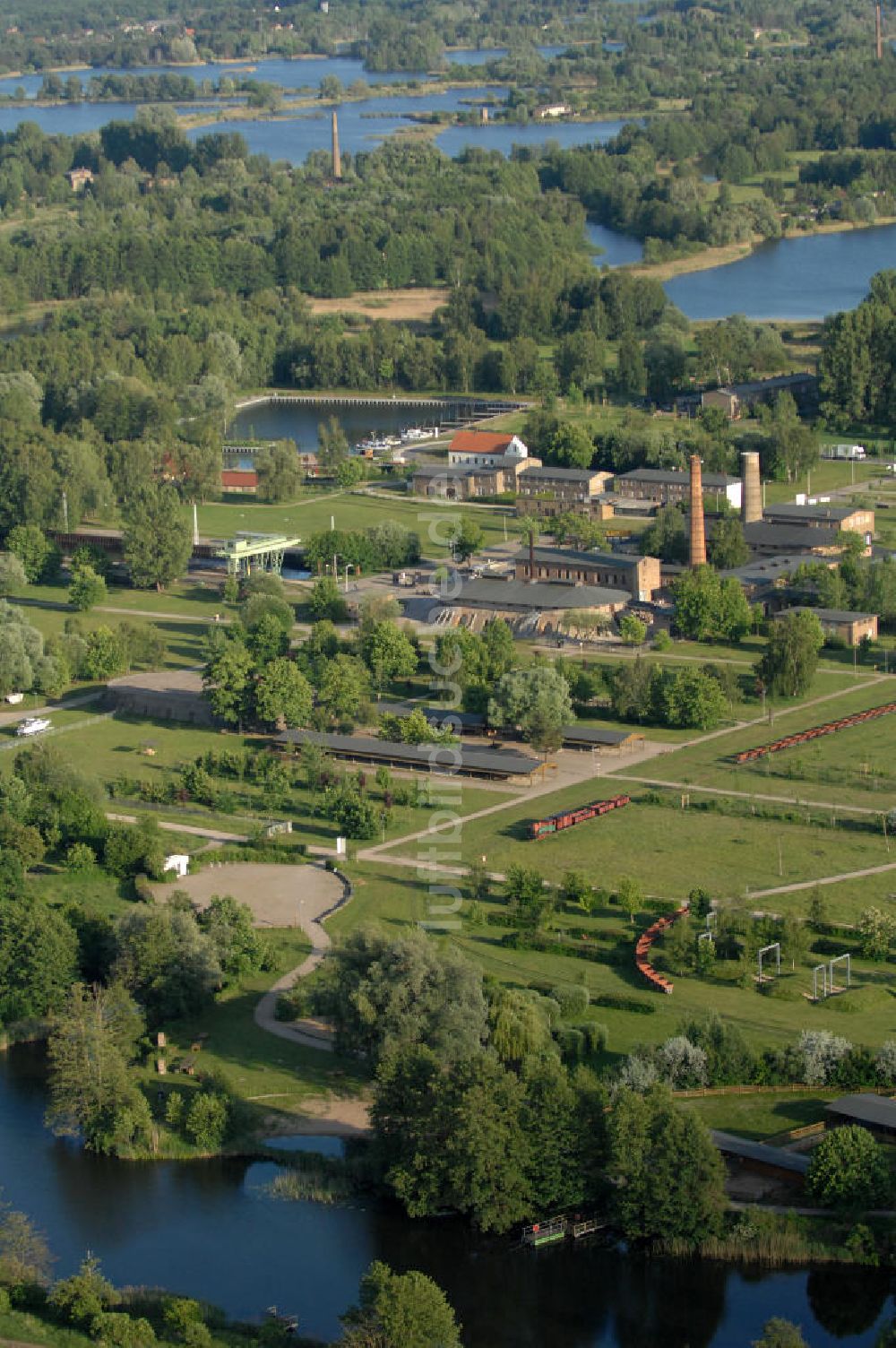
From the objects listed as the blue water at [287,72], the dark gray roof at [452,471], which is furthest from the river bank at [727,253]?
the blue water at [287,72]

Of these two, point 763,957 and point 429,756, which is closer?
point 763,957

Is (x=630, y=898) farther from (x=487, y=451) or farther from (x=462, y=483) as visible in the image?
(x=487, y=451)

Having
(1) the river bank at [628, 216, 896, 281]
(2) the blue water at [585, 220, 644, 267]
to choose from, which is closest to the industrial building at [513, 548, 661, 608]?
(1) the river bank at [628, 216, 896, 281]

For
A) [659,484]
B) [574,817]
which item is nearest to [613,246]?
[659,484]

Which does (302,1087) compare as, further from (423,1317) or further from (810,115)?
(810,115)

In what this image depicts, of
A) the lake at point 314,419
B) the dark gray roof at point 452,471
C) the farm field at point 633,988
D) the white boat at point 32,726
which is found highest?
the farm field at point 633,988

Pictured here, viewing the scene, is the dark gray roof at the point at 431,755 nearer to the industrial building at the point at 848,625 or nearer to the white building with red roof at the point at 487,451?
the industrial building at the point at 848,625
